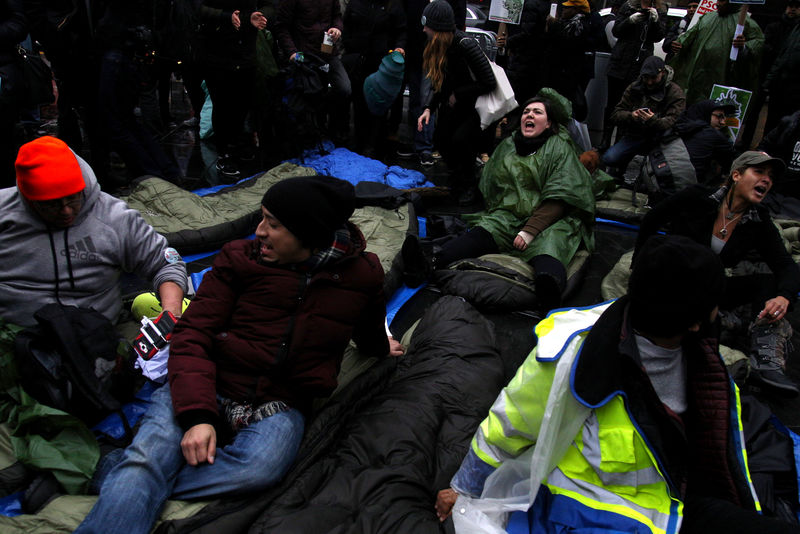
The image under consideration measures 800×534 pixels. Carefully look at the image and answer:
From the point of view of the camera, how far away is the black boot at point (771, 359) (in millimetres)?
3068

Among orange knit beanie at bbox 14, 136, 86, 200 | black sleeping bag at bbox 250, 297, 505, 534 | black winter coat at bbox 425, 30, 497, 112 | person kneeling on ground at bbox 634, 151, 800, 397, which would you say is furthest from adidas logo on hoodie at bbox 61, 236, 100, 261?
black winter coat at bbox 425, 30, 497, 112

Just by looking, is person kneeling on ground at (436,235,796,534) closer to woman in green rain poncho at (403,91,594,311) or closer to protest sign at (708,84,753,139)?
woman in green rain poncho at (403,91,594,311)

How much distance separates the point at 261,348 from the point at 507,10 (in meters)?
6.58

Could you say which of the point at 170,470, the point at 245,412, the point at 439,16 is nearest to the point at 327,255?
the point at 245,412

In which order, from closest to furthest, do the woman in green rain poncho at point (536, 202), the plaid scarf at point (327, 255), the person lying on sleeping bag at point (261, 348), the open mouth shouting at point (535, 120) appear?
the person lying on sleeping bag at point (261, 348) → the plaid scarf at point (327, 255) → the woman in green rain poncho at point (536, 202) → the open mouth shouting at point (535, 120)

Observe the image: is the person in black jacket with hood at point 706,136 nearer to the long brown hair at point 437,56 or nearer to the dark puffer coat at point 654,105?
the dark puffer coat at point 654,105

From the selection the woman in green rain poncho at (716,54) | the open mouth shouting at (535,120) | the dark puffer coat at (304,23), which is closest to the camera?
the open mouth shouting at (535,120)

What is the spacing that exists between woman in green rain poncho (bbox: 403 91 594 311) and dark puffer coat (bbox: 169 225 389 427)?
1.84 m

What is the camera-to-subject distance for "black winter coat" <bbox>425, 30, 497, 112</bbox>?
5.16m

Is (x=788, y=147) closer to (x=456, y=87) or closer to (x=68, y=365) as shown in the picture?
(x=456, y=87)

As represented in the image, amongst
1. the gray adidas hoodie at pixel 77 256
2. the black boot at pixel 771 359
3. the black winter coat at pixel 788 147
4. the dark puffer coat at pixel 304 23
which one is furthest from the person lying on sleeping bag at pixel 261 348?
the black winter coat at pixel 788 147

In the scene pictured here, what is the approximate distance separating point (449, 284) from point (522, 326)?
0.53 metres

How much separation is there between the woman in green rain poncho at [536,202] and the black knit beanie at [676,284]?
2366 millimetres

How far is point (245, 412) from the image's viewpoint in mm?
2010
